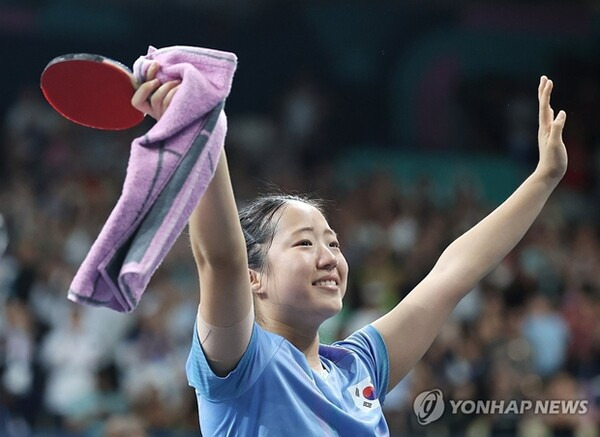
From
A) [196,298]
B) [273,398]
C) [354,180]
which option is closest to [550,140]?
[273,398]

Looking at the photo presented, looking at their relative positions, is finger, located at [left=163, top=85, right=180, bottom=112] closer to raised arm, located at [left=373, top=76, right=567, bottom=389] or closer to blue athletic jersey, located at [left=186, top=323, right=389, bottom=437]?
blue athletic jersey, located at [left=186, top=323, right=389, bottom=437]

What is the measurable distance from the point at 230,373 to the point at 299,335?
334 mm

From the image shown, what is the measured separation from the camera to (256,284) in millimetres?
2684

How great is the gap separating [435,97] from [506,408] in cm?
627

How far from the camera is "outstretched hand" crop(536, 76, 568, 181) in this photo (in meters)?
2.95

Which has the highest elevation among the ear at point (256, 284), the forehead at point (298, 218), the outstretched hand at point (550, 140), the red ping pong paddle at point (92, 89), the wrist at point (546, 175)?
the red ping pong paddle at point (92, 89)

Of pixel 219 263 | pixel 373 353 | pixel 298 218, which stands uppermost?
pixel 219 263

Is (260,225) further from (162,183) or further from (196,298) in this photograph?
(196,298)

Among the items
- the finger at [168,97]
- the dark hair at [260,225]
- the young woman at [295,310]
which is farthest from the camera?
the dark hair at [260,225]

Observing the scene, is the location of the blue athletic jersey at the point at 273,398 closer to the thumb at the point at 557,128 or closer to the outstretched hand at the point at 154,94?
the outstretched hand at the point at 154,94

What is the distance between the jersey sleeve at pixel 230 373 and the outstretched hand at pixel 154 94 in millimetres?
509

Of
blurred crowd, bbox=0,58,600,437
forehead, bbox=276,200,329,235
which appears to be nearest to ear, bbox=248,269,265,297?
forehead, bbox=276,200,329,235

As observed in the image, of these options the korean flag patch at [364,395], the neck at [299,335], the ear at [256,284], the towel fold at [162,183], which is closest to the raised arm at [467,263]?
the korean flag patch at [364,395]

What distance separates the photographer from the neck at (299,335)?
265 centimetres
